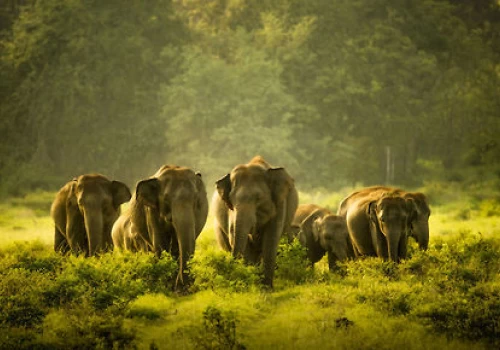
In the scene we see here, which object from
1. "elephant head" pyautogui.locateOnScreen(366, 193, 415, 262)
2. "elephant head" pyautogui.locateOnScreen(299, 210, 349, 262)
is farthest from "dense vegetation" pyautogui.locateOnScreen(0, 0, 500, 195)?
"elephant head" pyautogui.locateOnScreen(366, 193, 415, 262)

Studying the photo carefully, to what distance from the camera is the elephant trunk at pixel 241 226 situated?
12469mm

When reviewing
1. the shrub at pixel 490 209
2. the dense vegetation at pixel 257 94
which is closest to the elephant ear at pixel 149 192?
the shrub at pixel 490 209

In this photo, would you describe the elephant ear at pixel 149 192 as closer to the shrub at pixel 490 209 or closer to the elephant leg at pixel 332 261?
the elephant leg at pixel 332 261

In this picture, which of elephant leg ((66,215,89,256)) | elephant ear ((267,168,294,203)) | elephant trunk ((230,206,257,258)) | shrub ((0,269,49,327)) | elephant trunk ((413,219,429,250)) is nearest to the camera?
shrub ((0,269,49,327))

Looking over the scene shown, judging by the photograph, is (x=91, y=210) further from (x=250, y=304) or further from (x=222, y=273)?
(x=250, y=304)

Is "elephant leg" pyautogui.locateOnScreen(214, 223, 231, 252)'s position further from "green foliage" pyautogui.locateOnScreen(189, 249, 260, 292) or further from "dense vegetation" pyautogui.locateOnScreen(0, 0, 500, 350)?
"dense vegetation" pyautogui.locateOnScreen(0, 0, 500, 350)

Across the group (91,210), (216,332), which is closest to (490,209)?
(91,210)

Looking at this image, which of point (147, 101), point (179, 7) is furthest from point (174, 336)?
point (179, 7)

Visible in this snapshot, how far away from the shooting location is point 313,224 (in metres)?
16.5

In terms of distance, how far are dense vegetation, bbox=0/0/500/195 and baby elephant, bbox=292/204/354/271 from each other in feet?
96.5

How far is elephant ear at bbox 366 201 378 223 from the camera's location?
48.5 feet

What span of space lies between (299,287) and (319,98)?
3985cm

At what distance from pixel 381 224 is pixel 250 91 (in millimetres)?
34358

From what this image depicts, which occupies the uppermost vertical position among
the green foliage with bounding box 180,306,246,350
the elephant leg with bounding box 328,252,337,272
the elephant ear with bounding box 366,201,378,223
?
the elephant ear with bounding box 366,201,378,223
